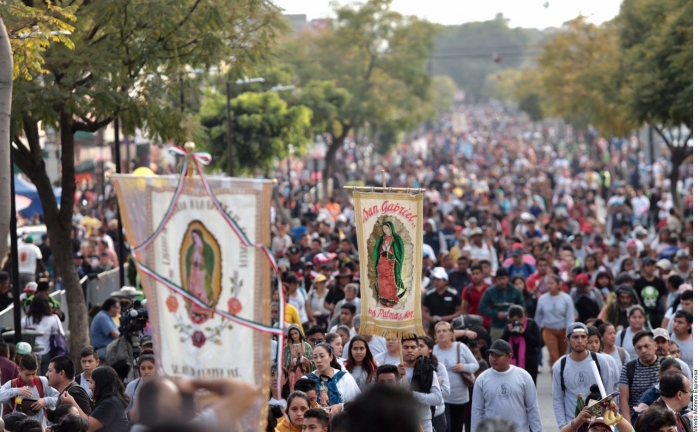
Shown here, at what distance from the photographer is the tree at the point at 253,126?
32.7 metres

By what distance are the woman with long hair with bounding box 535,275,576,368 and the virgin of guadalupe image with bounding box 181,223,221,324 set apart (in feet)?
29.3

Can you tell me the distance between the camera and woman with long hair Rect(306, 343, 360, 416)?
984 centimetres

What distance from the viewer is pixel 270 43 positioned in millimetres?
16297

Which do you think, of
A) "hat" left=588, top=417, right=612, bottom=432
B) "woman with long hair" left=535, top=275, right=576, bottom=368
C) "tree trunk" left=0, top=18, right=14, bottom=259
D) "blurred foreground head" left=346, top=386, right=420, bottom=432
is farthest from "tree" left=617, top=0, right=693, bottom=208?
"blurred foreground head" left=346, top=386, right=420, bottom=432

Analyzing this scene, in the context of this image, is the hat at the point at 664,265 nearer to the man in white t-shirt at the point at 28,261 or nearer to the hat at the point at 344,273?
the hat at the point at 344,273

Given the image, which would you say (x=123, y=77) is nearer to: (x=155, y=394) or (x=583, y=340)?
(x=583, y=340)

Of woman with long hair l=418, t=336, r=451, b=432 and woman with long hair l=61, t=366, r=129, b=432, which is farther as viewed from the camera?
woman with long hair l=418, t=336, r=451, b=432

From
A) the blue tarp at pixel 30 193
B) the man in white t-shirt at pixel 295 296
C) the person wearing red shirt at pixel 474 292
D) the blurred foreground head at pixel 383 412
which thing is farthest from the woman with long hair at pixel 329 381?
the blue tarp at pixel 30 193

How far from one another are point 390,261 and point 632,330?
11.5 ft

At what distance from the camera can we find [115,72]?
45.5 ft

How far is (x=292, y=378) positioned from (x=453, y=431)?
5.79ft

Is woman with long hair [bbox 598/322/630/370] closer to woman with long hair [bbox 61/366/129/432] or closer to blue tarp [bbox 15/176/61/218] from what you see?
woman with long hair [bbox 61/366/129/432]

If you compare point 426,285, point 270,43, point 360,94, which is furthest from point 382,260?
point 360,94

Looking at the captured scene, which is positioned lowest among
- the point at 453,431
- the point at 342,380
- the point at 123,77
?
the point at 453,431
